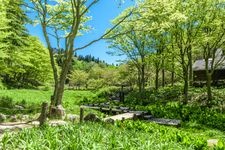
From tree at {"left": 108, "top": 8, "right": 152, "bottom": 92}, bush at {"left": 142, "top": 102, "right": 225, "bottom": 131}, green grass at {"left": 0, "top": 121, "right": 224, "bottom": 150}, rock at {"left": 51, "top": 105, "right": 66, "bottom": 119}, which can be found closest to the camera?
green grass at {"left": 0, "top": 121, "right": 224, "bottom": 150}

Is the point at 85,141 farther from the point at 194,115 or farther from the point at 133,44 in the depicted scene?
the point at 133,44

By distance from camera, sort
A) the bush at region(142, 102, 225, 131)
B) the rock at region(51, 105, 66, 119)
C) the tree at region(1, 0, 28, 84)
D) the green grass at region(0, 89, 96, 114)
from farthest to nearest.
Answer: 1. the tree at region(1, 0, 28, 84)
2. the green grass at region(0, 89, 96, 114)
3. the bush at region(142, 102, 225, 131)
4. the rock at region(51, 105, 66, 119)

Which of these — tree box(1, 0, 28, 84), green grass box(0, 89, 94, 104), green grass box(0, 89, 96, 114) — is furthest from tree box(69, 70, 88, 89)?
green grass box(0, 89, 96, 114)

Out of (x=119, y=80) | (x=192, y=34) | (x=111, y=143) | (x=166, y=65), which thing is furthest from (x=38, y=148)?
(x=119, y=80)

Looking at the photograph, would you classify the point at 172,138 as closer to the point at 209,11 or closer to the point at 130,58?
the point at 209,11

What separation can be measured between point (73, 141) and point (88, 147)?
60cm

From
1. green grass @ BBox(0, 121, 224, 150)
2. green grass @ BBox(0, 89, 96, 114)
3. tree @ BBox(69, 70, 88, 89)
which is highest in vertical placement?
tree @ BBox(69, 70, 88, 89)

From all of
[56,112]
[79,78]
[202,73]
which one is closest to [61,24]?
[56,112]

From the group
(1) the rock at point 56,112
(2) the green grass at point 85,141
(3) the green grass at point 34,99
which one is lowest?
(2) the green grass at point 85,141

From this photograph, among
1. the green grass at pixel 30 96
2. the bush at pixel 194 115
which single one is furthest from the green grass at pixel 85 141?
the green grass at pixel 30 96

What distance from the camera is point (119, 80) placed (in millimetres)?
79438

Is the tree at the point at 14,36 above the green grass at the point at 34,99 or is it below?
above

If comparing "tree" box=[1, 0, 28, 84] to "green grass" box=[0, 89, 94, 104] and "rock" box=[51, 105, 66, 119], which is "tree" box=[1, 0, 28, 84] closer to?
"green grass" box=[0, 89, 94, 104]

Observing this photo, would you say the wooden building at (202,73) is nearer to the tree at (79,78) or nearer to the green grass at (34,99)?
the green grass at (34,99)
